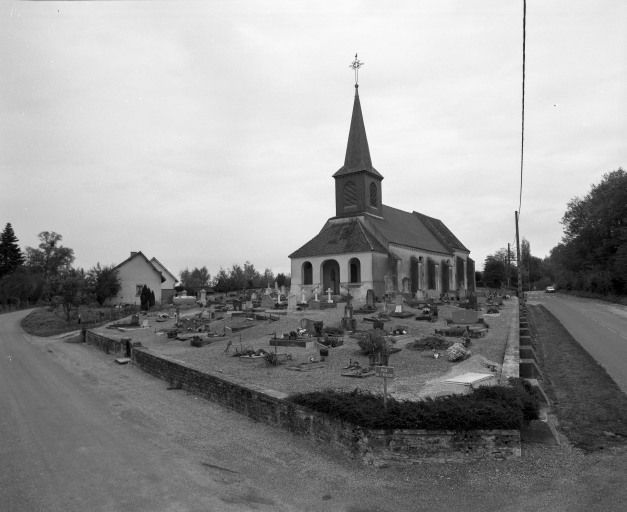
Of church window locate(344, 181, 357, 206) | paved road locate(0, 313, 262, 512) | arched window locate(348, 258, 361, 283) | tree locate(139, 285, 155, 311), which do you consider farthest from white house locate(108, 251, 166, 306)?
paved road locate(0, 313, 262, 512)

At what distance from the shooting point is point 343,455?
A: 23.6ft

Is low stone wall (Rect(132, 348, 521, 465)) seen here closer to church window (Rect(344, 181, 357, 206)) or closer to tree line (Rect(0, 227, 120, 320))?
tree line (Rect(0, 227, 120, 320))

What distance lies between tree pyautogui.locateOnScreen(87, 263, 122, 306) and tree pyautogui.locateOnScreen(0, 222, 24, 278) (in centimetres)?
3344

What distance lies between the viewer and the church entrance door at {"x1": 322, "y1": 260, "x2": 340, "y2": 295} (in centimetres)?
4053

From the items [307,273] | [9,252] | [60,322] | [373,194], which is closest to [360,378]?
[60,322]

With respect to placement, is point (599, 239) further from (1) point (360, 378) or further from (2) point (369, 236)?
(1) point (360, 378)

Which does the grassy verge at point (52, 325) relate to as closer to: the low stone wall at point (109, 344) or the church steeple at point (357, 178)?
the low stone wall at point (109, 344)

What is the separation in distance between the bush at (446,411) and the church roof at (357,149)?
36496 millimetres

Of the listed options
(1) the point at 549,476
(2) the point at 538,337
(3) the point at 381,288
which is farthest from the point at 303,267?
(1) the point at 549,476

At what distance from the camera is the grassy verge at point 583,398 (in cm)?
778

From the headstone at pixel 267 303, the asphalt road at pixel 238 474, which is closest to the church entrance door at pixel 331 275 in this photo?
the headstone at pixel 267 303

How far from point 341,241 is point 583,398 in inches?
1222

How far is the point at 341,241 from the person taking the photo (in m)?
40.8

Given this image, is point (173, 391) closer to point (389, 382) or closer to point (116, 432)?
point (116, 432)
